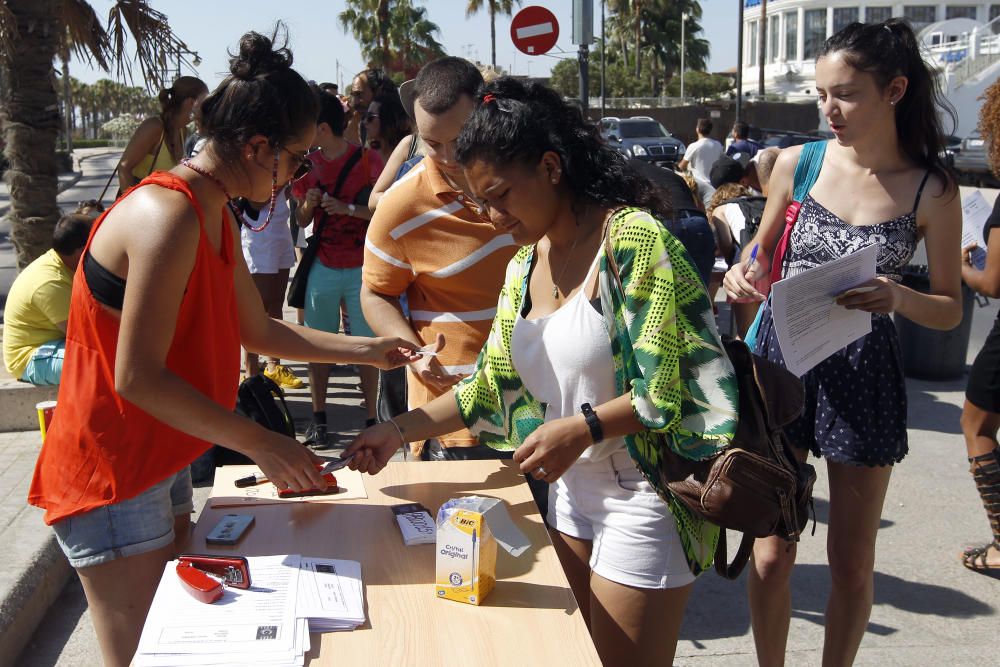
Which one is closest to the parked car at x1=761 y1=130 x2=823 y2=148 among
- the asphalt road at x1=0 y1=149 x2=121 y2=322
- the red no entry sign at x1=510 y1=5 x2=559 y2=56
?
the red no entry sign at x1=510 y1=5 x2=559 y2=56

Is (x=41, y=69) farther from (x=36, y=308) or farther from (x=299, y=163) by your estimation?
(x=299, y=163)

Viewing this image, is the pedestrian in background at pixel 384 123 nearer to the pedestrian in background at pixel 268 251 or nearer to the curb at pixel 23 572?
the pedestrian in background at pixel 268 251

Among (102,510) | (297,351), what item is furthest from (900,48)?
(102,510)

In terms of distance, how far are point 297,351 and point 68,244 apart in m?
3.32

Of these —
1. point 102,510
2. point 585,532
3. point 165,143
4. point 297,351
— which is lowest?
point 585,532

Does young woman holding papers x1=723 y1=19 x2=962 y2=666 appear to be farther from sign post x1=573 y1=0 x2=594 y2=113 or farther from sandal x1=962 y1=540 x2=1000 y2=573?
sign post x1=573 y1=0 x2=594 y2=113

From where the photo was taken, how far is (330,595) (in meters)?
1.97

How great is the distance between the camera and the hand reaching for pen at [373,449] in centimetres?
245

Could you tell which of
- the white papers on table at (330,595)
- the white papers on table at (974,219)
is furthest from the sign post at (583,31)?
the white papers on table at (330,595)

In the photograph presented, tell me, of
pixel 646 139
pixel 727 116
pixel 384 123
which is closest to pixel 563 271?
pixel 384 123

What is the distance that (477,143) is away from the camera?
2223mm

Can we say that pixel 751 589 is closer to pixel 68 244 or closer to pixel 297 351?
pixel 297 351

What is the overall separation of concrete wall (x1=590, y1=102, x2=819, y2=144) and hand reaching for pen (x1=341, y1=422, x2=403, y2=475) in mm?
40977

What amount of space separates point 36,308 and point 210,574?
14.0 feet
